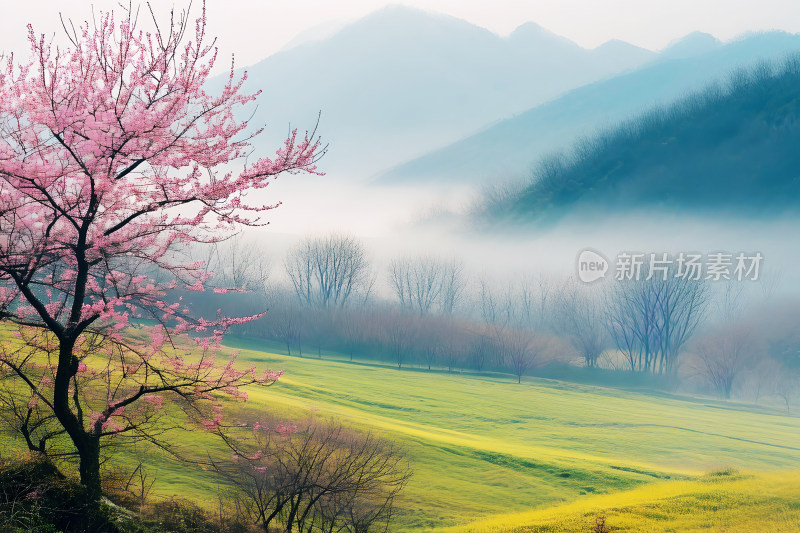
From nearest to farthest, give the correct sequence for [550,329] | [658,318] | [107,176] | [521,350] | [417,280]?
[107,176]
[521,350]
[658,318]
[550,329]
[417,280]

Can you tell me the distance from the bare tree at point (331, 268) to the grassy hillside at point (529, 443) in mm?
33385

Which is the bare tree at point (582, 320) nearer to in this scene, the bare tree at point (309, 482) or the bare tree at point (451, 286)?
the bare tree at point (451, 286)

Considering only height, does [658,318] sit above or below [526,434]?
above

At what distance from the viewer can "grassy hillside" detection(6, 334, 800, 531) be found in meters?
25.8

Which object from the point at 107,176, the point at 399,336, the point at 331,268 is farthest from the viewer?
the point at 331,268

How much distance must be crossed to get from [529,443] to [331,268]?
251ft

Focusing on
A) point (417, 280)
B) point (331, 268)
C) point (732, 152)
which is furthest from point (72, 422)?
point (732, 152)

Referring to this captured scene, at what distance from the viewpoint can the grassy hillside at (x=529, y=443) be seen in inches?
1014

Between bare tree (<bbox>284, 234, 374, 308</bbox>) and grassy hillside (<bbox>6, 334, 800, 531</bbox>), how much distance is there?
33385mm

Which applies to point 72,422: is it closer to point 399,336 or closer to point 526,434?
point 526,434

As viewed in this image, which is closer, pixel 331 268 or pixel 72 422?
pixel 72 422

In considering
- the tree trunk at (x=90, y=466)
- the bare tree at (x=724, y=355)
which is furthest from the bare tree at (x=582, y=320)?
the tree trunk at (x=90, y=466)

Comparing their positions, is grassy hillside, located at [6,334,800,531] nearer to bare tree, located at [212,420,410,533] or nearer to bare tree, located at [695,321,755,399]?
bare tree, located at [212,420,410,533]

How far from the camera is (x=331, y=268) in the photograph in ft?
382
